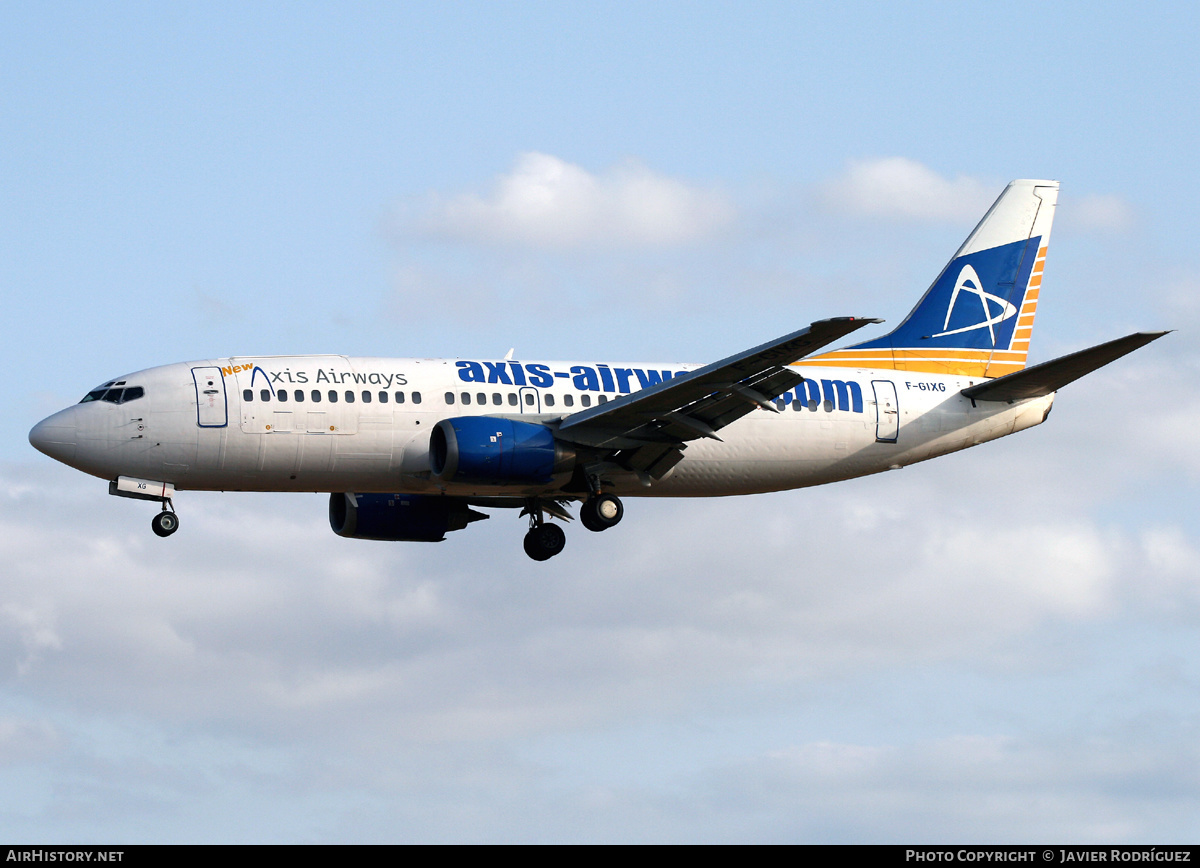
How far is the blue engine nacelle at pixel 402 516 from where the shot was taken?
50625mm

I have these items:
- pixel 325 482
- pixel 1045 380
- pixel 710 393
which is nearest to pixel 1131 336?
pixel 1045 380

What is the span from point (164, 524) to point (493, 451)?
836 centimetres

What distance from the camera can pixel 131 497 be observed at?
4406cm

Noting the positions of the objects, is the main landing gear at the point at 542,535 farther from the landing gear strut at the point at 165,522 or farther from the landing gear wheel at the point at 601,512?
the landing gear strut at the point at 165,522

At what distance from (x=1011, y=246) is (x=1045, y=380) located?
22.8 feet

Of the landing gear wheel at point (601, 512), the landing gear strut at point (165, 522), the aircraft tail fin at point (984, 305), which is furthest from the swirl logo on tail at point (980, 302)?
the landing gear strut at point (165, 522)

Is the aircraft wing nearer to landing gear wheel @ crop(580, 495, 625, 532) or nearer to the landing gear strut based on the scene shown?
landing gear wheel @ crop(580, 495, 625, 532)

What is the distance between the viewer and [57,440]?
143 feet

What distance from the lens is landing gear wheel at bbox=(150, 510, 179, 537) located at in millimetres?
44125

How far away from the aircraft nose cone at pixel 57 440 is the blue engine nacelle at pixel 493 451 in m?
8.79

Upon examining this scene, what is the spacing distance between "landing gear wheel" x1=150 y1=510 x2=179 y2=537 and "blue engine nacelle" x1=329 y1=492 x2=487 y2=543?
23.8 feet

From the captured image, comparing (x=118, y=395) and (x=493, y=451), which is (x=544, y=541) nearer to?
(x=493, y=451)
